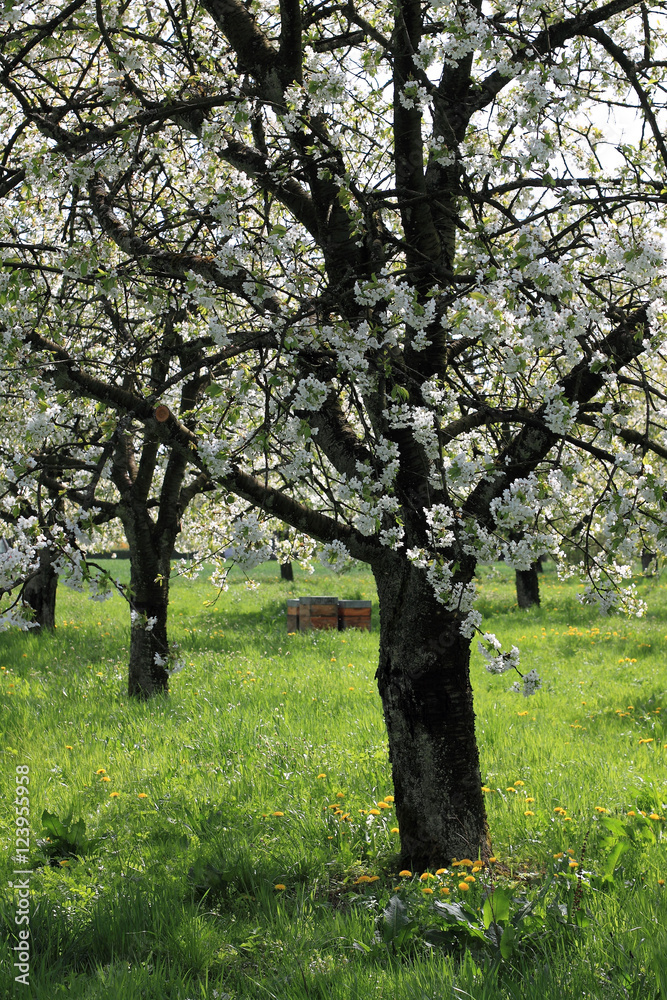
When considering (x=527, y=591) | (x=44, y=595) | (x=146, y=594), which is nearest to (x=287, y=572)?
(x=527, y=591)

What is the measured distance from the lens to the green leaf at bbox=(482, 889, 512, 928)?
304cm

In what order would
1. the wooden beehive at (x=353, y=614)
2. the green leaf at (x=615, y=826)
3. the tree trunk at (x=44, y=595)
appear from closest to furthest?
the green leaf at (x=615, y=826) < the tree trunk at (x=44, y=595) < the wooden beehive at (x=353, y=614)

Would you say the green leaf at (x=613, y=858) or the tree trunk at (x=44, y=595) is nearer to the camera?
the green leaf at (x=613, y=858)

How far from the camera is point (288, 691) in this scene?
796cm

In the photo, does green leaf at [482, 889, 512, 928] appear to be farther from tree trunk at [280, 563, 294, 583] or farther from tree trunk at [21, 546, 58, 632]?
tree trunk at [280, 563, 294, 583]

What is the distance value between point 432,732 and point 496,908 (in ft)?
3.37

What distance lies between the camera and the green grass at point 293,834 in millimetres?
2984

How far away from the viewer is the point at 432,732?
13.1 feet

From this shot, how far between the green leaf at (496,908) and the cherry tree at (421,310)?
89cm

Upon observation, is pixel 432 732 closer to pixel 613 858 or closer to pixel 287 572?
pixel 613 858

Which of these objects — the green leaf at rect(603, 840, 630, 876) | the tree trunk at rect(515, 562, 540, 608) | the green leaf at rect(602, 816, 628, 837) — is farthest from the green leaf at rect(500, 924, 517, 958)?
the tree trunk at rect(515, 562, 540, 608)

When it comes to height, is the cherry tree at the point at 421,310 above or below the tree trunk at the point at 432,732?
above

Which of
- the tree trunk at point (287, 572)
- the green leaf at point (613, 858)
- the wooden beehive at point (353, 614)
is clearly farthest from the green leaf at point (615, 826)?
the tree trunk at point (287, 572)

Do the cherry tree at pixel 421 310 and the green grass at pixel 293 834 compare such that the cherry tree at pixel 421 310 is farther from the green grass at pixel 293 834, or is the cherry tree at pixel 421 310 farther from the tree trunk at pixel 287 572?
the tree trunk at pixel 287 572
